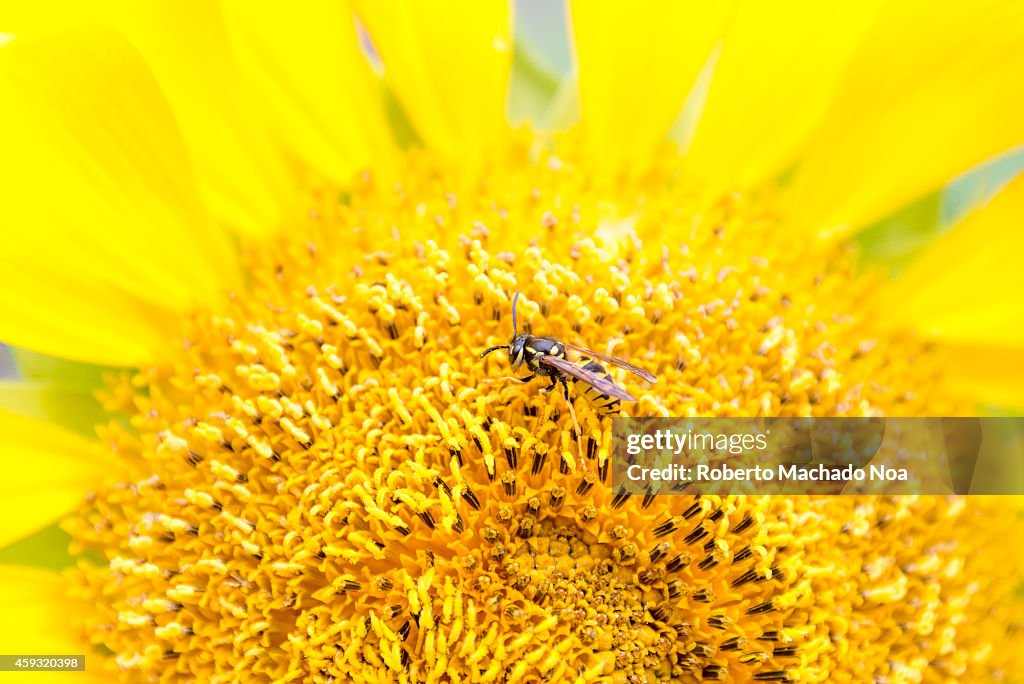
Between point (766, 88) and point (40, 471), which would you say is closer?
point (40, 471)

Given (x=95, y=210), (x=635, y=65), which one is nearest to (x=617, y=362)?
(x=635, y=65)

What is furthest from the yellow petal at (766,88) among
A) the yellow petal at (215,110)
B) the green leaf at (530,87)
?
the yellow petal at (215,110)

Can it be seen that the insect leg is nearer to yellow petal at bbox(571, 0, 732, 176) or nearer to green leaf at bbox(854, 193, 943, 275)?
yellow petal at bbox(571, 0, 732, 176)

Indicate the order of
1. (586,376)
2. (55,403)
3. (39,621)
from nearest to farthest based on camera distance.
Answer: (586,376), (39,621), (55,403)

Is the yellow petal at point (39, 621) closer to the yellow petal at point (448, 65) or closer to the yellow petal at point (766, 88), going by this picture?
the yellow petal at point (448, 65)

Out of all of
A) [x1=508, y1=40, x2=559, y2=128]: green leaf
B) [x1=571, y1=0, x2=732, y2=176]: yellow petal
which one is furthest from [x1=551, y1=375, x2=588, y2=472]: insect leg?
[x1=508, y1=40, x2=559, y2=128]: green leaf

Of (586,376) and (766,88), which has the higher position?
(766,88)

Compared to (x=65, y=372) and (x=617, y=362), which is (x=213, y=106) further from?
(x=617, y=362)

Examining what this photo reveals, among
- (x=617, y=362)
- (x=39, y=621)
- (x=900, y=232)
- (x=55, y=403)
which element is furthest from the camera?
(x=900, y=232)
